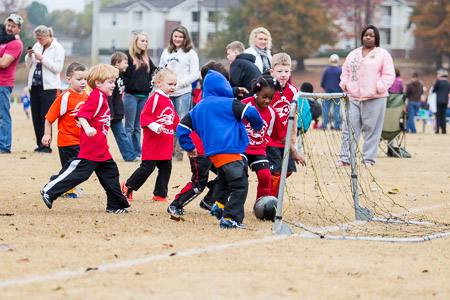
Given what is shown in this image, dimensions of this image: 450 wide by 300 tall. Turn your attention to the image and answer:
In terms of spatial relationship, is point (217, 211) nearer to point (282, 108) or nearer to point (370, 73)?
point (282, 108)

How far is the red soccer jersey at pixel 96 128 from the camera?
7.77 meters

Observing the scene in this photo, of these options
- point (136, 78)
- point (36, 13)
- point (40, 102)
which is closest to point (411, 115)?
point (136, 78)

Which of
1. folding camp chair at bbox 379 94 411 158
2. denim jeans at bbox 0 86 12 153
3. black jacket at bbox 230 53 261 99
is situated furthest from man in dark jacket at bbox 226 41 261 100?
folding camp chair at bbox 379 94 411 158

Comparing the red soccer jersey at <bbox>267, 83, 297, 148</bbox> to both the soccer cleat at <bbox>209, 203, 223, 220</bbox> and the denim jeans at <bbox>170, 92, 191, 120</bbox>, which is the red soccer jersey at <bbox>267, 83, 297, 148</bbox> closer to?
the soccer cleat at <bbox>209, 203, 223, 220</bbox>

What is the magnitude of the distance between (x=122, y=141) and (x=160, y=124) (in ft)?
14.0

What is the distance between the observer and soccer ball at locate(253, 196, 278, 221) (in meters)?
7.48

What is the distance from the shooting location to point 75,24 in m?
124

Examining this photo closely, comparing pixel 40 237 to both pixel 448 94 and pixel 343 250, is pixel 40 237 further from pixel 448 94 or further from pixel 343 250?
pixel 448 94

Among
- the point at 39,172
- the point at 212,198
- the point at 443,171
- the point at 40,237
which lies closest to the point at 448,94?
the point at 443,171

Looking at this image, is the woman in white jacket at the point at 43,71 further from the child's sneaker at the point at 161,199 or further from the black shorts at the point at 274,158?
the black shorts at the point at 274,158

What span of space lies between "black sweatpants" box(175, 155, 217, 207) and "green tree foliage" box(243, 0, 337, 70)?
54890 mm

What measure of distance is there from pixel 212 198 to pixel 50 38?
20.7 ft

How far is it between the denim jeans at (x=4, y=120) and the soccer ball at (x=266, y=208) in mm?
7440

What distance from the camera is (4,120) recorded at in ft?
45.0
